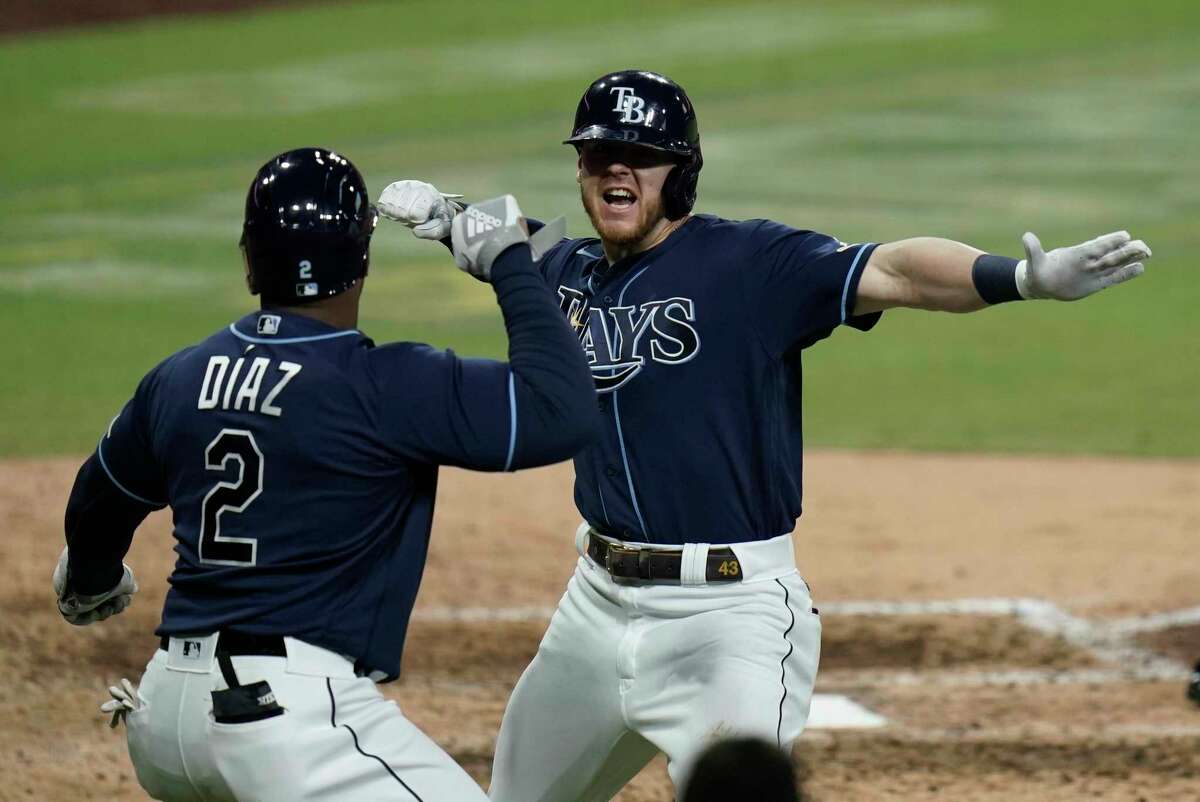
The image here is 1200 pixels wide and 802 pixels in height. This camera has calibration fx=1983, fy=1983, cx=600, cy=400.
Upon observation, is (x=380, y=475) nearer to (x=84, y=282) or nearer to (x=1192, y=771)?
(x=1192, y=771)

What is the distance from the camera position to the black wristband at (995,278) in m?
4.37

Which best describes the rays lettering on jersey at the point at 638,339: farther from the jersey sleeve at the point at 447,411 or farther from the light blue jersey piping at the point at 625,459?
the jersey sleeve at the point at 447,411

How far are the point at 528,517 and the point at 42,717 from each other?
9.84 ft

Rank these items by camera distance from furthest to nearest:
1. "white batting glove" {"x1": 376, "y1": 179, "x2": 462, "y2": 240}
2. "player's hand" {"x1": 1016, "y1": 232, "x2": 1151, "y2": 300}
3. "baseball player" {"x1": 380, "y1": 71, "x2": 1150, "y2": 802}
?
"white batting glove" {"x1": 376, "y1": 179, "x2": 462, "y2": 240} < "baseball player" {"x1": 380, "y1": 71, "x2": 1150, "y2": 802} < "player's hand" {"x1": 1016, "y1": 232, "x2": 1151, "y2": 300}

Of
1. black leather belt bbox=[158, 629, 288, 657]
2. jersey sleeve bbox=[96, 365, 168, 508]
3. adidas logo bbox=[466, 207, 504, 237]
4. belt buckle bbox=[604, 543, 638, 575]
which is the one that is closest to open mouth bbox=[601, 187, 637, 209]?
belt buckle bbox=[604, 543, 638, 575]

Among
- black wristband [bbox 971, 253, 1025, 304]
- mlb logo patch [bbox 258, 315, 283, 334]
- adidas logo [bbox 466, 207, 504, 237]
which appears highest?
adidas logo [bbox 466, 207, 504, 237]

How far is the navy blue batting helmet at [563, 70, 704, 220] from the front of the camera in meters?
4.78

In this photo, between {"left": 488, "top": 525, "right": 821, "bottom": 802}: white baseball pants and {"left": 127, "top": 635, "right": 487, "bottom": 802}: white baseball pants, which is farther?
{"left": 488, "top": 525, "right": 821, "bottom": 802}: white baseball pants

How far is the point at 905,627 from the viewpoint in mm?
7598

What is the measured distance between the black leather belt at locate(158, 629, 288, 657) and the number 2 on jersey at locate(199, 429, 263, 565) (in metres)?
0.14

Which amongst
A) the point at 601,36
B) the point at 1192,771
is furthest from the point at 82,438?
the point at 601,36

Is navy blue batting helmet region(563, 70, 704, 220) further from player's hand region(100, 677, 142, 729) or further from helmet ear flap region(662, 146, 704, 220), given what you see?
player's hand region(100, 677, 142, 729)

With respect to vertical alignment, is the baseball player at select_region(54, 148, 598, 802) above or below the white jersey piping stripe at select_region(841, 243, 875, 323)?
below

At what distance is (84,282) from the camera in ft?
45.2
